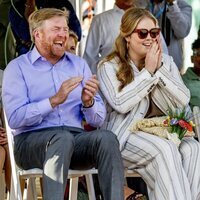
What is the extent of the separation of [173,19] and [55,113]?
238 cm

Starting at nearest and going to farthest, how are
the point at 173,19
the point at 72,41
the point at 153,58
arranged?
1. the point at 153,58
2. the point at 72,41
3. the point at 173,19

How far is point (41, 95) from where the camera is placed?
16.8ft

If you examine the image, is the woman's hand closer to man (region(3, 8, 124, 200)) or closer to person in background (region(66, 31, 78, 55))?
man (region(3, 8, 124, 200))

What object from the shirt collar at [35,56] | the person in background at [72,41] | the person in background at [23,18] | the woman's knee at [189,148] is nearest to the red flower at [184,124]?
the woman's knee at [189,148]

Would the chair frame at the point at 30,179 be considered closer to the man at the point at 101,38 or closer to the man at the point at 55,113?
the man at the point at 55,113

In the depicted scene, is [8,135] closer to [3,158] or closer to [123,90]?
[3,158]

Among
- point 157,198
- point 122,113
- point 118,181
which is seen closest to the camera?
point 118,181

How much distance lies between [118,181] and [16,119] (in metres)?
0.75

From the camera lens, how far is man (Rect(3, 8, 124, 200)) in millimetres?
4676

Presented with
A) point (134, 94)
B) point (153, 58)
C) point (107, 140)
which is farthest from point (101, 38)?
point (107, 140)

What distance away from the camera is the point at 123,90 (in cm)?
530

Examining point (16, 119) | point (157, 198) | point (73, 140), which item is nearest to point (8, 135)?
point (16, 119)

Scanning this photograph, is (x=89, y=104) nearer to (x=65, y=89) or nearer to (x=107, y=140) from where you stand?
(x=65, y=89)

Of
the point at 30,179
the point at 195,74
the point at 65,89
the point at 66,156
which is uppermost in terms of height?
the point at 65,89
